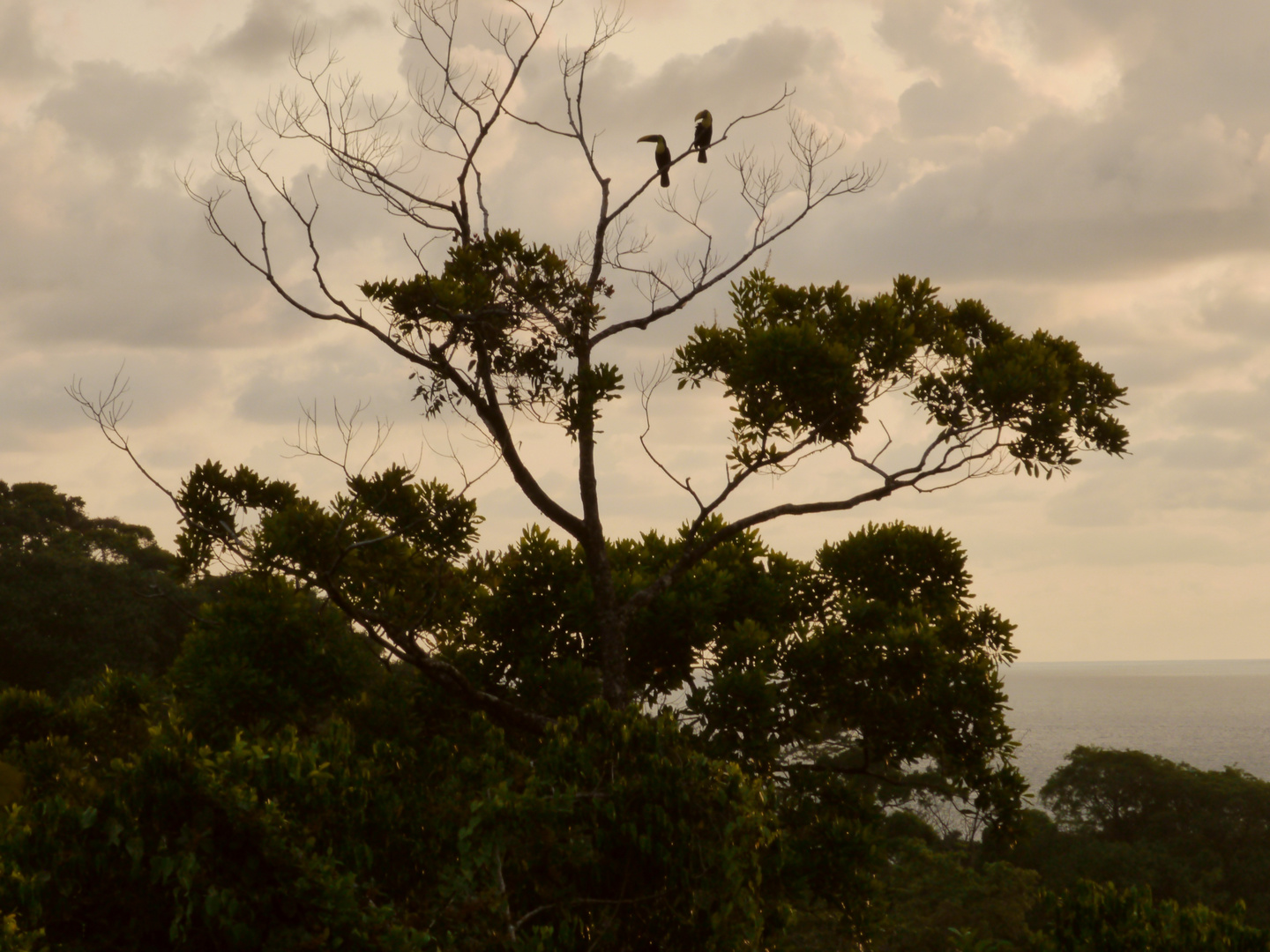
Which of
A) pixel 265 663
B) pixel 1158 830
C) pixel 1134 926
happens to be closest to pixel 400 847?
pixel 1134 926

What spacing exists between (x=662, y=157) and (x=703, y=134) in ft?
2.11

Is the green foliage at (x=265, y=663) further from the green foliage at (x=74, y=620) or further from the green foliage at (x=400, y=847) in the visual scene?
the green foliage at (x=74, y=620)

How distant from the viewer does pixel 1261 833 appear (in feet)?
132

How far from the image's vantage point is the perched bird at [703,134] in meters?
14.9

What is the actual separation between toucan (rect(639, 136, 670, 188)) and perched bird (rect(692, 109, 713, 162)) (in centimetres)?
42

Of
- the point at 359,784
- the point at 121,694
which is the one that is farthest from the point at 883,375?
the point at 121,694

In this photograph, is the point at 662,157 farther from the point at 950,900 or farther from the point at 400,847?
the point at 950,900

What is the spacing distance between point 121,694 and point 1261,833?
4039 cm

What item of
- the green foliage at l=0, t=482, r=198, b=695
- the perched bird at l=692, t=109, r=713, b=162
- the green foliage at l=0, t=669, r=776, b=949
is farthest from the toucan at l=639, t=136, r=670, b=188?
the green foliage at l=0, t=482, r=198, b=695

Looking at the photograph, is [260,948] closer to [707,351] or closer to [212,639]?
[212,639]

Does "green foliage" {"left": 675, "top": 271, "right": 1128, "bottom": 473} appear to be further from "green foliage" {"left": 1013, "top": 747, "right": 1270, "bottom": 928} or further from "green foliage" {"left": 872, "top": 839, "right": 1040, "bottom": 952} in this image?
"green foliage" {"left": 1013, "top": 747, "right": 1270, "bottom": 928}

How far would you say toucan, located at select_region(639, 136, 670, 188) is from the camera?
1497cm

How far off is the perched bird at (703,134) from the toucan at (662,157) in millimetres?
419

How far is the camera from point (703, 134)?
1498 cm
